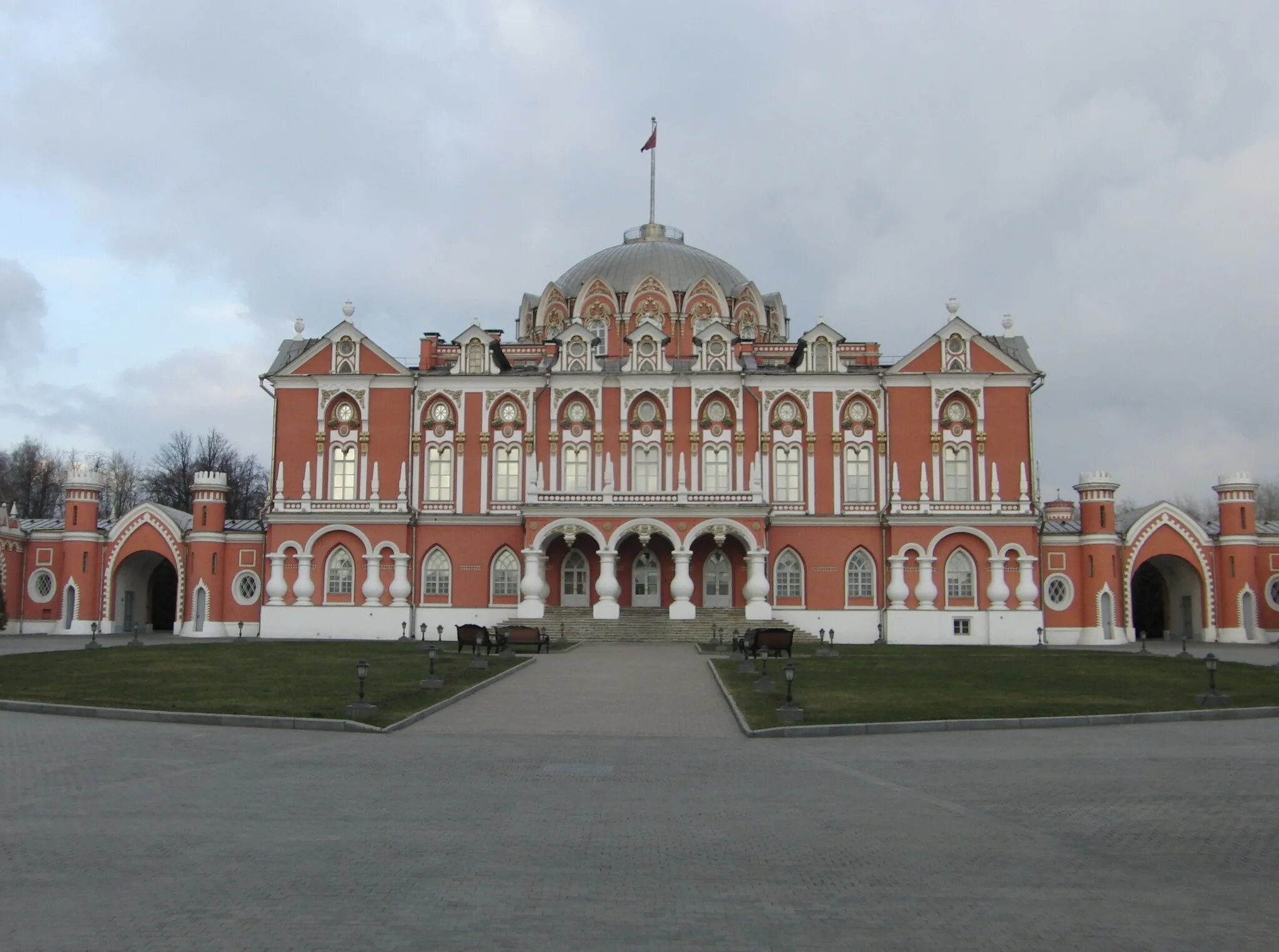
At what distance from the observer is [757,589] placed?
157 feet

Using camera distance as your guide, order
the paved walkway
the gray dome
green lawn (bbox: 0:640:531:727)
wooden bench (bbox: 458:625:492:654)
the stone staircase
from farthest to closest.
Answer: the gray dome
the stone staircase
wooden bench (bbox: 458:625:492:654)
green lawn (bbox: 0:640:531:727)
the paved walkway

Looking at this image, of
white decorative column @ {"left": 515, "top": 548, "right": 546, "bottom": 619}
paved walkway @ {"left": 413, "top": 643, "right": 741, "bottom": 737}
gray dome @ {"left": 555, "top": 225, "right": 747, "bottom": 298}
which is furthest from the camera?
gray dome @ {"left": 555, "top": 225, "right": 747, "bottom": 298}

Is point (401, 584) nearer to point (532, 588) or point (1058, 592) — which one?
point (532, 588)

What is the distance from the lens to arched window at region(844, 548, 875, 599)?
1971 inches

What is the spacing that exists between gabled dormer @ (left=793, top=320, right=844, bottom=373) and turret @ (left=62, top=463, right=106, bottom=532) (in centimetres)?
3257

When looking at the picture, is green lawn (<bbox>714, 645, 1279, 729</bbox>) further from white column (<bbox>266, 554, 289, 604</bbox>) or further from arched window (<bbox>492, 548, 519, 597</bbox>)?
white column (<bbox>266, 554, 289, 604</bbox>)

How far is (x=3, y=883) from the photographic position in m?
9.51

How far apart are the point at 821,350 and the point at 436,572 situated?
19.3 m

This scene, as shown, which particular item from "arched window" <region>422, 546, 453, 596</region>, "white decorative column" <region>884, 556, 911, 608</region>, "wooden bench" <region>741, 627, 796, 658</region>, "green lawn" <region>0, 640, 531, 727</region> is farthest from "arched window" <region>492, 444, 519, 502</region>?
"wooden bench" <region>741, 627, 796, 658</region>

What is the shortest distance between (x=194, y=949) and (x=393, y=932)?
1.31m

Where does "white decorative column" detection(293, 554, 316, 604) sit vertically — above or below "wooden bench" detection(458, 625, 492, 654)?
above

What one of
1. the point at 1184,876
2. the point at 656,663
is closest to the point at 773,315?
the point at 656,663

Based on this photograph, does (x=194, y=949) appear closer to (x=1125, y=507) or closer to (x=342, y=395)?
(x=342, y=395)

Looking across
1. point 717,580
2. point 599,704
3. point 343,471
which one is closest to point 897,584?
point 717,580
